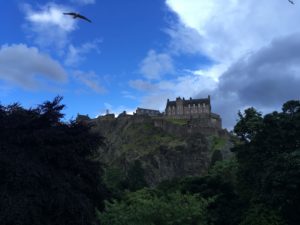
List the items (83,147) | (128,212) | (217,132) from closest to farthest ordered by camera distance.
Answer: (83,147) < (128,212) < (217,132)

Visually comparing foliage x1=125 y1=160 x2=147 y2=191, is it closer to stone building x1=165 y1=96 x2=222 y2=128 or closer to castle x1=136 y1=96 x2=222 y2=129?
castle x1=136 y1=96 x2=222 y2=129

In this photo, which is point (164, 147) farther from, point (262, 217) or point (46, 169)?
point (46, 169)

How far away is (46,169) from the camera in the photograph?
66.1 feet

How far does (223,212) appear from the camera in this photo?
3666 centimetres

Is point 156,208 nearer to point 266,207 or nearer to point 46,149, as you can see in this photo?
point 46,149

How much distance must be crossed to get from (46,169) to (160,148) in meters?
89.3

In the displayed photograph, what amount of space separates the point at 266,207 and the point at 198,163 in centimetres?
7474

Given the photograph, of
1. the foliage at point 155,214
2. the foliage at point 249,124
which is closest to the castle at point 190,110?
the foliage at point 249,124

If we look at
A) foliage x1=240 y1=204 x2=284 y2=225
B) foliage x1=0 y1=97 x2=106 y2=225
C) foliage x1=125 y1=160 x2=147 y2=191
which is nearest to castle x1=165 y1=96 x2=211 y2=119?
foliage x1=125 y1=160 x2=147 y2=191

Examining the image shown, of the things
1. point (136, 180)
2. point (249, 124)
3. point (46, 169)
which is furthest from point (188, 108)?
point (46, 169)

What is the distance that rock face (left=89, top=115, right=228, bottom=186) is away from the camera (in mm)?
104688

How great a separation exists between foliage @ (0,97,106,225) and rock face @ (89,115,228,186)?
75615mm

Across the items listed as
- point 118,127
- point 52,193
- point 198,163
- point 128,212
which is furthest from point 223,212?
point 118,127

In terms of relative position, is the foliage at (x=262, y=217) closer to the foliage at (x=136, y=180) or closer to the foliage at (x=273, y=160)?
the foliage at (x=273, y=160)
